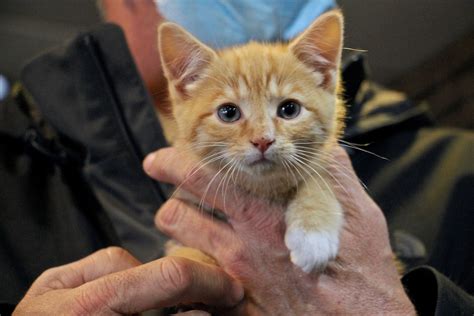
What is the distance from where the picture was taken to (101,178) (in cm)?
112

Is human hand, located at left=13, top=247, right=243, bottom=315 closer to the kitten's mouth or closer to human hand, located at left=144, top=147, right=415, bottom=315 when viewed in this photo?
human hand, located at left=144, top=147, right=415, bottom=315

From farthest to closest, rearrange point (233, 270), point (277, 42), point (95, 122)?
point (95, 122)
point (277, 42)
point (233, 270)

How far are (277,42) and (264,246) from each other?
38cm

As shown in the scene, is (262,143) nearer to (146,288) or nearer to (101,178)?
(146,288)

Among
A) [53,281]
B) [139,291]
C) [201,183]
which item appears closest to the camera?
[139,291]

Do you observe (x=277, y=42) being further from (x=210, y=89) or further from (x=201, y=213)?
(x=201, y=213)

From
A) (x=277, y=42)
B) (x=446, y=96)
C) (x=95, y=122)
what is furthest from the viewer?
(x=446, y=96)

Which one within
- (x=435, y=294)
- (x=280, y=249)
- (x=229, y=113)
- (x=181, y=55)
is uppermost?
(x=181, y=55)

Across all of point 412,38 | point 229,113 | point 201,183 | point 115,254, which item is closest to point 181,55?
point 229,113

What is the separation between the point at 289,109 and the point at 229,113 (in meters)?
0.10

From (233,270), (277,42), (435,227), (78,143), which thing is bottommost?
(435,227)

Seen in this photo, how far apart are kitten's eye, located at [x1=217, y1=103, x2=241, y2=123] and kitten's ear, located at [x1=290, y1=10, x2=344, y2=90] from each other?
6.1 inches

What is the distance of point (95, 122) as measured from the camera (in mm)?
1109

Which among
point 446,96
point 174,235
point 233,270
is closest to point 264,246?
point 233,270
